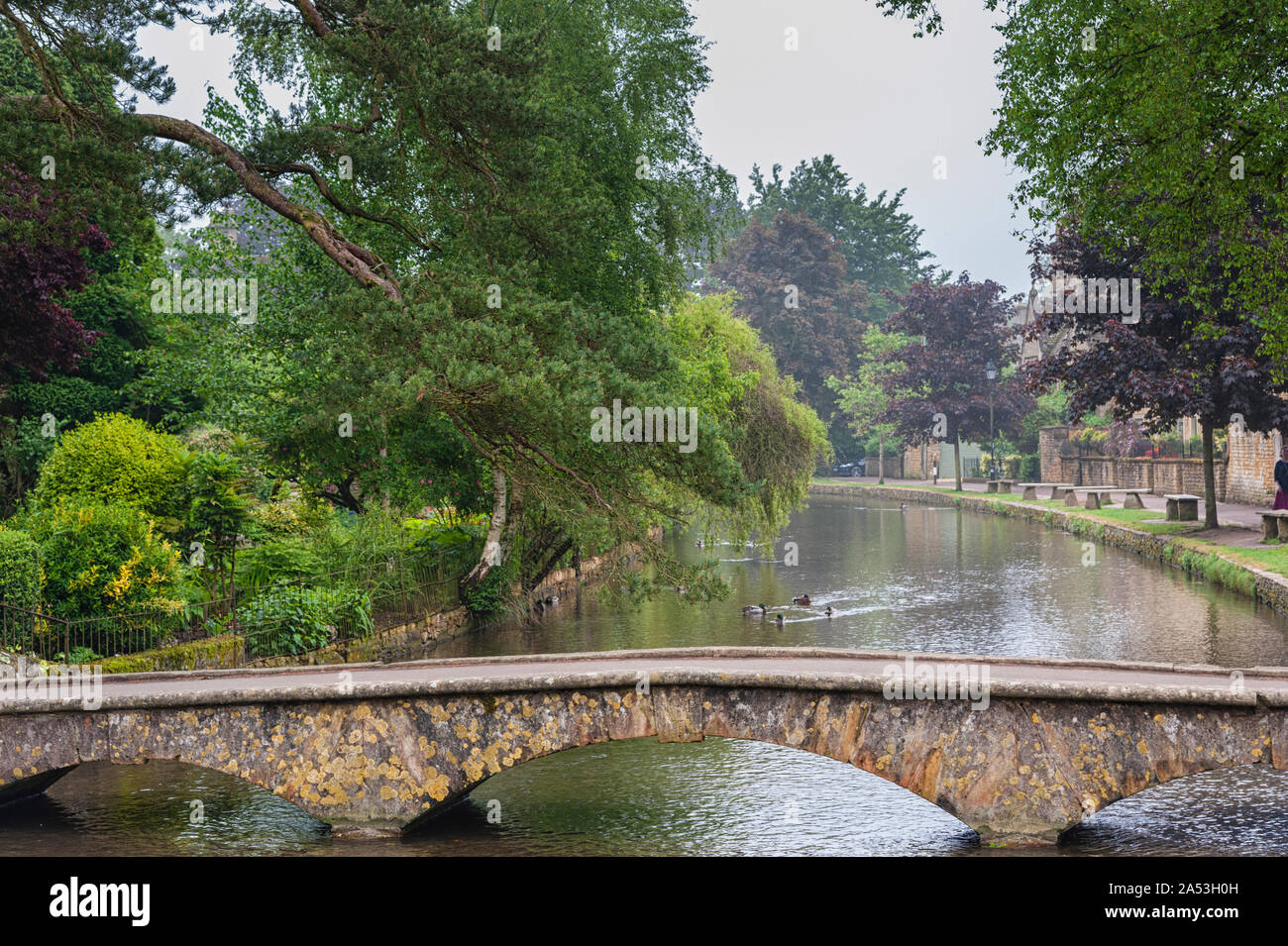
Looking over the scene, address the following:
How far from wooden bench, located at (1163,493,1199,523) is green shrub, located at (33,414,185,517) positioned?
27572 mm

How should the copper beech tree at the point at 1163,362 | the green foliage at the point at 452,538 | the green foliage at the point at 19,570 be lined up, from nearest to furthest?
the green foliage at the point at 19,570
the green foliage at the point at 452,538
the copper beech tree at the point at 1163,362

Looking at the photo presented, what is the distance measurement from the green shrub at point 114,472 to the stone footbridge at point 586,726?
6.56m

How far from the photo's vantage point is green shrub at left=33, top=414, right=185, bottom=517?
1755 centimetres

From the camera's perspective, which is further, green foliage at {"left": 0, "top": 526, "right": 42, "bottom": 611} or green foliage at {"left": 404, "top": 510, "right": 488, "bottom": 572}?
green foliage at {"left": 404, "top": 510, "right": 488, "bottom": 572}

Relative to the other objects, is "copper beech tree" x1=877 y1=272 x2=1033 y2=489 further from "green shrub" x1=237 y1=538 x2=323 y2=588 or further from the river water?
"green shrub" x1=237 y1=538 x2=323 y2=588

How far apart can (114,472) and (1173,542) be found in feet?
81.2

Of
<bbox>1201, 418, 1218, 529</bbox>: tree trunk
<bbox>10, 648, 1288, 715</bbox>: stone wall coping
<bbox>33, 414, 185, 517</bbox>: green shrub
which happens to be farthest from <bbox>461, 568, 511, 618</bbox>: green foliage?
<bbox>1201, 418, 1218, 529</bbox>: tree trunk

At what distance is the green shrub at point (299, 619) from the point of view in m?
17.5

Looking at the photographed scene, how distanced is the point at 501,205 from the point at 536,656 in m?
6.92

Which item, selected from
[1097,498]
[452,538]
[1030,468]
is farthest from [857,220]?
[452,538]

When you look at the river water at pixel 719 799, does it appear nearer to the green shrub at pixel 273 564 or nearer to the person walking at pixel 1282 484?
the green shrub at pixel 273 564

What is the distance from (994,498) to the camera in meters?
52.4

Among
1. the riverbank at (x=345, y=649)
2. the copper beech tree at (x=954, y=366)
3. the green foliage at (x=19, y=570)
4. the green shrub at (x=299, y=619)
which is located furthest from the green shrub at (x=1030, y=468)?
the green foliage at (x=19, y=570)

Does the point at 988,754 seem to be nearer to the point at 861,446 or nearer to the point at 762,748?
the point at 762,748
